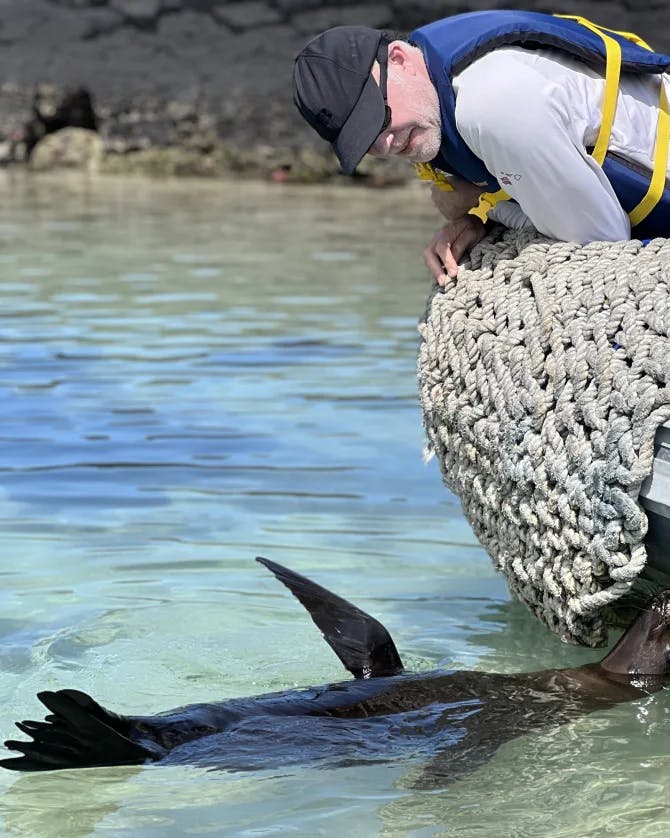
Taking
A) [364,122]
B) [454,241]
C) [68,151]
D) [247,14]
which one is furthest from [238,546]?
[68,151]

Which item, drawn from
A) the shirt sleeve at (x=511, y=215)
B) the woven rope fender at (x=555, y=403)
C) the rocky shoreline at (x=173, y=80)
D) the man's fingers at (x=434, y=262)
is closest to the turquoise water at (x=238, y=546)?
the woven rope fender at (x=555, y=403)

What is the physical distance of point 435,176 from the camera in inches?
150

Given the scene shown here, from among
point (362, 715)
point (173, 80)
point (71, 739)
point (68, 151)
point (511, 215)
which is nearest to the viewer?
point (71, 739)

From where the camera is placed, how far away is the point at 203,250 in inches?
457

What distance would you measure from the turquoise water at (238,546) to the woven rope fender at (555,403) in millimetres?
384

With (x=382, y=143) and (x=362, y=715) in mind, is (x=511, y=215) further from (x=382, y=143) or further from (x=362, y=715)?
(x=362, y=715)

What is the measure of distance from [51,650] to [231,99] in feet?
45.7

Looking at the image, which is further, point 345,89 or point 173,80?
point 173,80

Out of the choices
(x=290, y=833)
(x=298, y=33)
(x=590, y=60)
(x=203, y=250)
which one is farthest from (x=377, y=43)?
(x=298, y=33)

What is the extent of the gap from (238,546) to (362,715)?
164 centimetres

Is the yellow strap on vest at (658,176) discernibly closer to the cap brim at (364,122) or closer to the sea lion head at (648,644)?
the cap brim at (364,122)

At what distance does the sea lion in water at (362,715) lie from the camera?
2920 millimetres

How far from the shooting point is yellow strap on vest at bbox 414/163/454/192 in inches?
149

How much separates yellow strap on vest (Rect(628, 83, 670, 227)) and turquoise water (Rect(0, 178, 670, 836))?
117 centimetres
